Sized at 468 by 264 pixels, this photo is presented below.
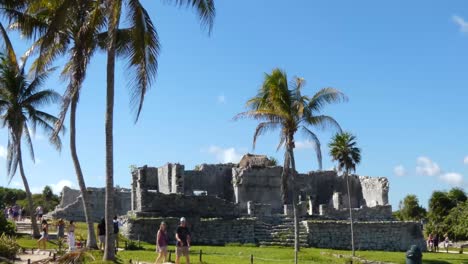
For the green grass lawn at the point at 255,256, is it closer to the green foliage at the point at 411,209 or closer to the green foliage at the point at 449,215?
the green foliage at the point at 449,215

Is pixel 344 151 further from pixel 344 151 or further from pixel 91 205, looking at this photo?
pixel 91 205

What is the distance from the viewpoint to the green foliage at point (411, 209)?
6581cm

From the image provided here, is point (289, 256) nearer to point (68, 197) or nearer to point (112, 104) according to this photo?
point (112, 104)

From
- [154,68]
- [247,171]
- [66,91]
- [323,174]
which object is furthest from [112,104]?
[323,174]

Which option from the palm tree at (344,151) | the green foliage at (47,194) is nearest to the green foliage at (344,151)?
the palm tree at (344,151)

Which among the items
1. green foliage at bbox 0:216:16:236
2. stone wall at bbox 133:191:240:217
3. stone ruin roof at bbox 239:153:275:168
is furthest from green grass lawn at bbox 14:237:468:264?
stone ruin roof at bbox 239:153:275:168

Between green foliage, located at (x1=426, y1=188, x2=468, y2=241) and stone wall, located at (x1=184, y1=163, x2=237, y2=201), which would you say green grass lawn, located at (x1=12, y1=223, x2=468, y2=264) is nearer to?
green foliage, located at (x1=426, y1=188, x2=468, y2=241)

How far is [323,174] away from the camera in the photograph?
4769 cm

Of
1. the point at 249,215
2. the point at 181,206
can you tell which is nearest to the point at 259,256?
the point at 181,206

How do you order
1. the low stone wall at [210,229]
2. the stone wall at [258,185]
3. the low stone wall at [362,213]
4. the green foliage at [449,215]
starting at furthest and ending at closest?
1. the stone wall at [258,185]
2. the green foliage at [449,215]
3. the low stone wall at [362,213]
4. the low stone wall at [210,229]

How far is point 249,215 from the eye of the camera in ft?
108

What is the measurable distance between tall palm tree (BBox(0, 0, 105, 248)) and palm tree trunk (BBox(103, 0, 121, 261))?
115 cm

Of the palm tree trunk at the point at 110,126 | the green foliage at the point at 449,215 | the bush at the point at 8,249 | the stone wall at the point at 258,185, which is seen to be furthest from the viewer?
the stone wall at the point at 258,185

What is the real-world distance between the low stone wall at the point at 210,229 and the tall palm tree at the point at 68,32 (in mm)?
7358
